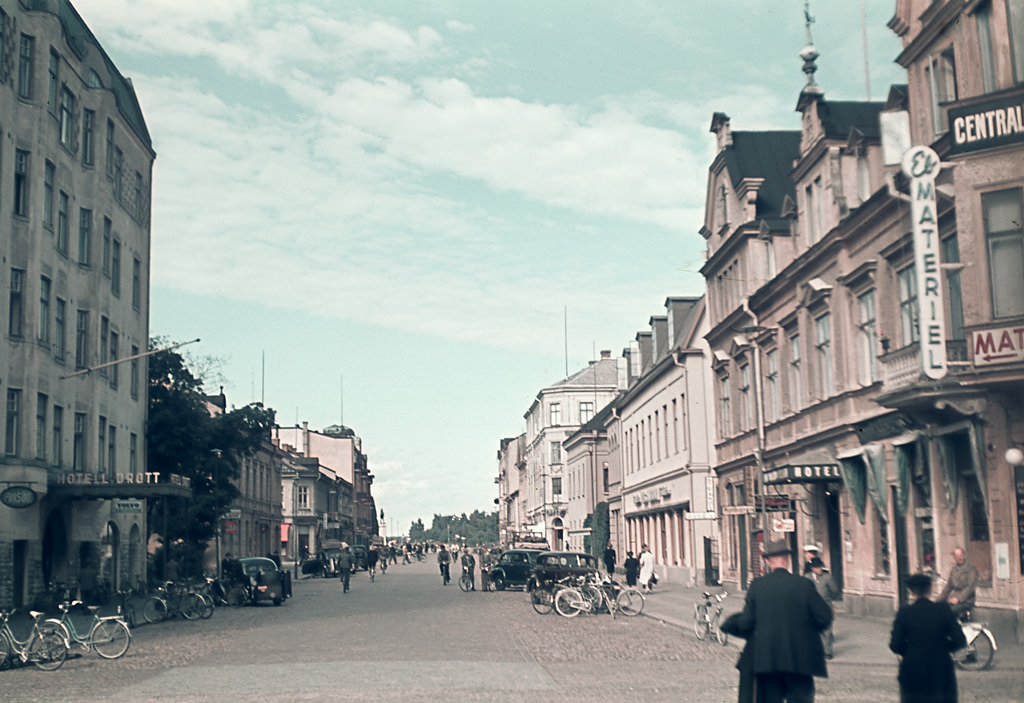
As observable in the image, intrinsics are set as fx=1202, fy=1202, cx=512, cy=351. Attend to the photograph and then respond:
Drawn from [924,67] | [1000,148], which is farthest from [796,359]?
[1000,148]

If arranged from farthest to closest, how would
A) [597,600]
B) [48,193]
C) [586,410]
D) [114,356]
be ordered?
[586,410], [114,356], [48,193], [597,600]

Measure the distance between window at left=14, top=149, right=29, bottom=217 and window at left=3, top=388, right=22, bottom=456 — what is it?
513 cm

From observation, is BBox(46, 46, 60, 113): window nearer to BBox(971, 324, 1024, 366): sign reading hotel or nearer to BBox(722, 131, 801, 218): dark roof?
BBox(722, 131, 801, 218): dark roof

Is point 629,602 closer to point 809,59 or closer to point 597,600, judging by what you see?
point 597,600

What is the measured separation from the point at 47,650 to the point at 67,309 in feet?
69.1

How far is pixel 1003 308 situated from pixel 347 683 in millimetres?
11988

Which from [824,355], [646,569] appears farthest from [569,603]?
[824,355]

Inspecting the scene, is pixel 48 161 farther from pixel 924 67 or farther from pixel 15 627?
pixel 924 67

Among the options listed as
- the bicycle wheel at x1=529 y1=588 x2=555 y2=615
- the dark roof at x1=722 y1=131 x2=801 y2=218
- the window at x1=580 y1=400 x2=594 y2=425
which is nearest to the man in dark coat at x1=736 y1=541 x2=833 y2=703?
the bicycle wheel at x1=529 y1=588 x2=555 y2=615

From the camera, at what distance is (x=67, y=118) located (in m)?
38.1

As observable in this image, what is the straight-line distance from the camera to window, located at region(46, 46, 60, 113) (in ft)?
118

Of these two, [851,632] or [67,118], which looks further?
[67,118]

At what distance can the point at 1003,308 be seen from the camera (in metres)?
19.5

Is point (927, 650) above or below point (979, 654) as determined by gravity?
above
